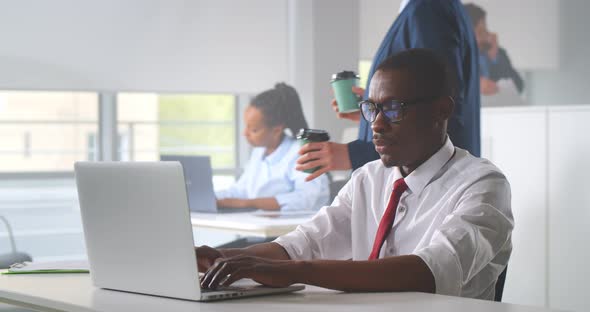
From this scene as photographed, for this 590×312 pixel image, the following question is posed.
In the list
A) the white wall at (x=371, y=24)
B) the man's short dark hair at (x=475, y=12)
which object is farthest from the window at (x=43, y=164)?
the man's short dark hair at (x=475, y=12)

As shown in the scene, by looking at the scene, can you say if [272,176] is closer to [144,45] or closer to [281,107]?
[281,107]

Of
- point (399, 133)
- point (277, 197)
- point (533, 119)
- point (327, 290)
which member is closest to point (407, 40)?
point (399, 133)

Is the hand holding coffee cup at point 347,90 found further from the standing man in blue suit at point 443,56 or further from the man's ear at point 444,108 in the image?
the man's ear at point 444,108

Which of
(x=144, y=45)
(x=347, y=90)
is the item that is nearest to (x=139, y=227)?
(x=347, y=90)

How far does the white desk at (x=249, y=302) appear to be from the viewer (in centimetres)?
141

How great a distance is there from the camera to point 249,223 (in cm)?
362

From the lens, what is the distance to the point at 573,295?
3797 mm

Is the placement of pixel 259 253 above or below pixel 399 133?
below

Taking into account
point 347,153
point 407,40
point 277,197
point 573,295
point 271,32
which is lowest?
point 573,295

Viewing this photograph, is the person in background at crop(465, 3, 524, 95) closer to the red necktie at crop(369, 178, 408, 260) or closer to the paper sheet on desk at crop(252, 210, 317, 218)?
the paper sheet on desk at crop(252, 210, 317, 218)

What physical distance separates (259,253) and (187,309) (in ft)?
1.69

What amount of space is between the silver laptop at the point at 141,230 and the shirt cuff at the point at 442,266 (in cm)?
23

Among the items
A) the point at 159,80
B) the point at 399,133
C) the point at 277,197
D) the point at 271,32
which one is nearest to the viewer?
the point at 399,133

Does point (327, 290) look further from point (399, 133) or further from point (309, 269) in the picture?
point (399, 133)
